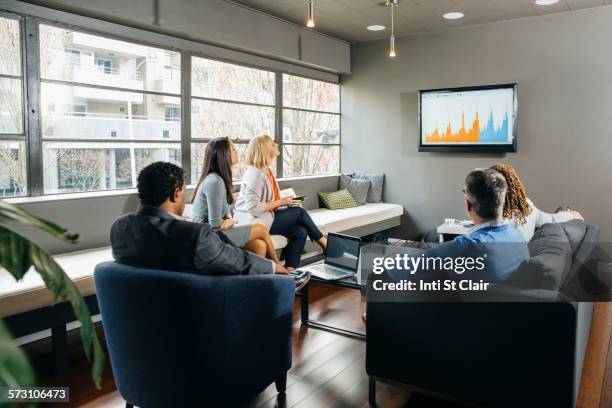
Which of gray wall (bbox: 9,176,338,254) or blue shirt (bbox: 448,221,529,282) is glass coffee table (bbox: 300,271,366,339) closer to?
blue shirt (bbox: 448,221,529,282)

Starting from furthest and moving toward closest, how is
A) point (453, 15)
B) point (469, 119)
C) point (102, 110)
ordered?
point (469, 119)
point (453, 15)
point (102, 110)

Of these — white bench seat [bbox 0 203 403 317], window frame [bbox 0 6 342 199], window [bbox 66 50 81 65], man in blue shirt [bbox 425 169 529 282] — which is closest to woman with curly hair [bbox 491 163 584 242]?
man in blue shirt [bbox 425 169 529 282]

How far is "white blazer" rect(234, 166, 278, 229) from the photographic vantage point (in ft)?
13.0

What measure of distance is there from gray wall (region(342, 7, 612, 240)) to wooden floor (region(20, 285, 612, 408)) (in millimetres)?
2383

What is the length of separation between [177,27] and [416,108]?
3087 millimetres

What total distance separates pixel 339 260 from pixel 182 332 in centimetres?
166

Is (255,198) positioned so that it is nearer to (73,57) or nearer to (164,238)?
(73,57)

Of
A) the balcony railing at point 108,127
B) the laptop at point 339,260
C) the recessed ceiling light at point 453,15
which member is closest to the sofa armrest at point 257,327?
the laptop at point 339,260

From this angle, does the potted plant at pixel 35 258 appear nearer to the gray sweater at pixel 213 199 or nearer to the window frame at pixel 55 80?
the gray sweater at pixel 213 199

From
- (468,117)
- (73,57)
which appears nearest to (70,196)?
(73,57)

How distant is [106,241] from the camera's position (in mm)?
3729

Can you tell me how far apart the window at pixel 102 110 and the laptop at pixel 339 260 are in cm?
181

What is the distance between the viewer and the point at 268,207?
156 inches

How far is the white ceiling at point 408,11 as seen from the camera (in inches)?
183
